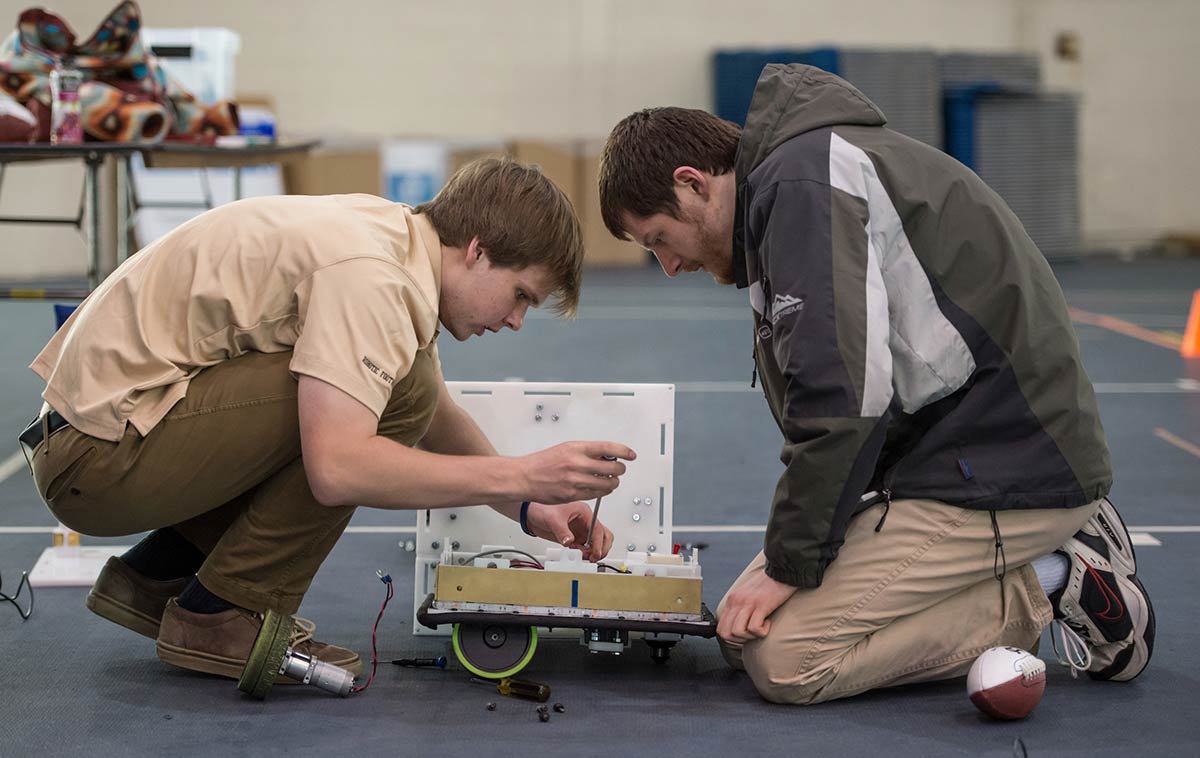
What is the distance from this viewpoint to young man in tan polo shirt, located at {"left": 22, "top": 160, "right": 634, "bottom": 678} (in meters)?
1.82

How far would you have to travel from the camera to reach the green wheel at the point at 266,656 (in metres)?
1.99

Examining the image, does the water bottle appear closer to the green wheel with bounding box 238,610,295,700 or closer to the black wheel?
the green wheel with bounding box 238,610,295,700

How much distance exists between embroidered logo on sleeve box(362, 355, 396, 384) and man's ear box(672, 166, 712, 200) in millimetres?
585

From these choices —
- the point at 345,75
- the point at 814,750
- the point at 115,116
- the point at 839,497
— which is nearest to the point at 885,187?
the point at 839,497

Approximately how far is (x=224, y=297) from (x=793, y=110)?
907 mm

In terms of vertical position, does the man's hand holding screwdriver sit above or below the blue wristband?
above

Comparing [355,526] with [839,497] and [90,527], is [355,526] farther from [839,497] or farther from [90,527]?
[839,497]

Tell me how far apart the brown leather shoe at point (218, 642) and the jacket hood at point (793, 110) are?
3.32 ft

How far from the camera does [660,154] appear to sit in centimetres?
208

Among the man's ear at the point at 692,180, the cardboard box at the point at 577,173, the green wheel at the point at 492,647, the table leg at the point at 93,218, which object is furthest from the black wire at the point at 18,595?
the cardboard box at the point at 577,173

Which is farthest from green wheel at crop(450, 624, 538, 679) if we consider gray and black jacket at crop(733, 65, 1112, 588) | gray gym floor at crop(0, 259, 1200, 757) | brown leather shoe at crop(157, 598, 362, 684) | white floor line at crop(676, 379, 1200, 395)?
white floor line at crop(676, 379, 1200, 395)

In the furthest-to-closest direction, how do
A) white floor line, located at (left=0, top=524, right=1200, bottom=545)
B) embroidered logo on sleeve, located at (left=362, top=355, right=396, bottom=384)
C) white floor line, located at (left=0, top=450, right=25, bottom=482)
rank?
1. white floor line, located at (left=0, top=450, right=25, bottom=482)
2. white floor line, located at (left=0, top=524, right=1200, bottom=545)
3. embroidered logo on sleeve, located at (left=362, top=355, right=396, bottom=384)

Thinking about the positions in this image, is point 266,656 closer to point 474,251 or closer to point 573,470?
point 573,470

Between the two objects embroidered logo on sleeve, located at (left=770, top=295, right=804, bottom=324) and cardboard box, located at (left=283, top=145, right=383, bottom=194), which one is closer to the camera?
embroidered logo on sleeve, located at (left=770, top=295, right=804, bottom=324)
